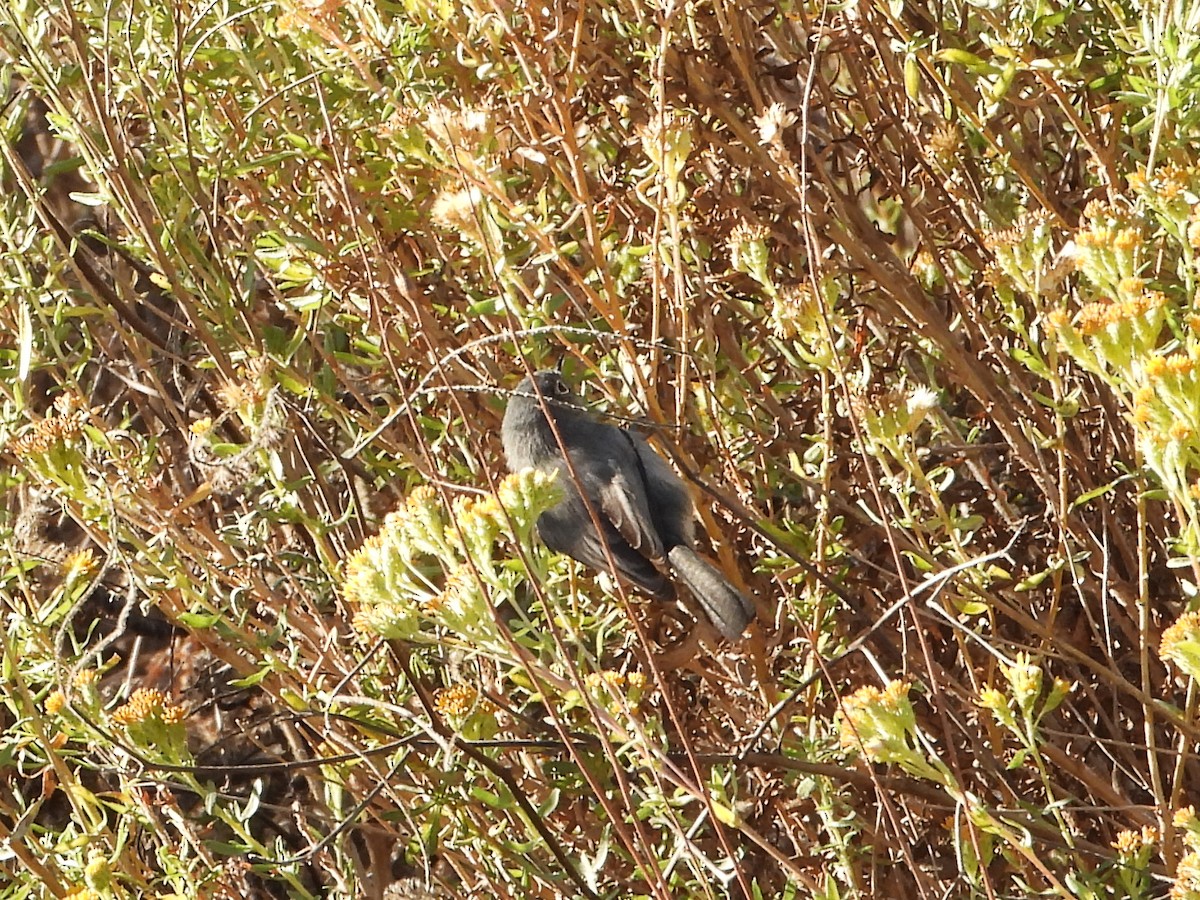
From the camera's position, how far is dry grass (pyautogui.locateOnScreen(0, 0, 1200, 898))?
2230mm

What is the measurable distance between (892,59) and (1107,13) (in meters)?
0.44

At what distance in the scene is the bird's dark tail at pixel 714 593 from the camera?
250 cm

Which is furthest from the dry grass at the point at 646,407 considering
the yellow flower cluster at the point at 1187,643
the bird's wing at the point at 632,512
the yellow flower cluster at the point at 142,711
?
the yellow flower cluster at the point at 1187,643

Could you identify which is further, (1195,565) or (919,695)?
(919,695)

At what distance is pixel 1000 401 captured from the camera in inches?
98.5

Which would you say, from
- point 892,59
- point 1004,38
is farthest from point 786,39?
point 1004,38

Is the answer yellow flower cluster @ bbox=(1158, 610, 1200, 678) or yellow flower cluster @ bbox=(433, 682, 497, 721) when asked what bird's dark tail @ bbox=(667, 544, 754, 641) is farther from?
yellow flower cluster @ bbox=(1158, 610, 1200, 678)

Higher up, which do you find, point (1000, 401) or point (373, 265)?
point (373, 265)

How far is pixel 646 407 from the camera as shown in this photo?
2553 mm

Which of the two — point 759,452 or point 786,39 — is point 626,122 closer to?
point 786,39

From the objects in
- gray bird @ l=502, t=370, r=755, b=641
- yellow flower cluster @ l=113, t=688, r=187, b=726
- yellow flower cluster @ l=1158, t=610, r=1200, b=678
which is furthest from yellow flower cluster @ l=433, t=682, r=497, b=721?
yellow flower cluster @ l=1158, t=610, r=1200, b=678

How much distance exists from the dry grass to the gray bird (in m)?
0.08

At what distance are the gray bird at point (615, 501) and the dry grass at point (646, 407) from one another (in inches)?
3.1

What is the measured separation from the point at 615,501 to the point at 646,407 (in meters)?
0.43
